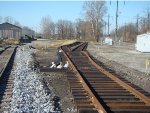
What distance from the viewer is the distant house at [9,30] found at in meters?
126

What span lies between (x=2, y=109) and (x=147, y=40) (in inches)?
1278

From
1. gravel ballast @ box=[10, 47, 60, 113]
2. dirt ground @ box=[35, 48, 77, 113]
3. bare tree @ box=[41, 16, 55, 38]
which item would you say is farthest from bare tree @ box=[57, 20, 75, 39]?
gravel ballast @ box=[10, 47, 60, 113]

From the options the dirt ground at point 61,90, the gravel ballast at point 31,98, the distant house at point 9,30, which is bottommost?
the dirt ground at point 61,90

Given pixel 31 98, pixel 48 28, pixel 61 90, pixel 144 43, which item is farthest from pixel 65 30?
pixel 31 98

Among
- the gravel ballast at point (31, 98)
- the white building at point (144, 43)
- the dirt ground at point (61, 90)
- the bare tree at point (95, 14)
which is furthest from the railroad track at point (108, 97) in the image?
the bare tree at point (95, 14)

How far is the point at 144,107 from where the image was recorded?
9.12m

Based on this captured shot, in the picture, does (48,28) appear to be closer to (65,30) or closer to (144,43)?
(65,30)

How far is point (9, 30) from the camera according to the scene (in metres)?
130

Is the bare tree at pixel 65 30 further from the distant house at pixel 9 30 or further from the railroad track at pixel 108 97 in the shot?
the railroad track at pixel 108 97

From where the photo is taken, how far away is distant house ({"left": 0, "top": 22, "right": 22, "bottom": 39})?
4951 inches

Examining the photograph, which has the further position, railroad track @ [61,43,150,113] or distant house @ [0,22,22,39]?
distant house @ [0,22,22,39]

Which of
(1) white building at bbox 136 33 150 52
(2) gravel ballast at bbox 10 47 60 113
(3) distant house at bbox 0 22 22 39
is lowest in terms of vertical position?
(2) gravel ballast at bbox 10 47 60 113

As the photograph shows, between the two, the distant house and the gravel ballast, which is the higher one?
the distant house

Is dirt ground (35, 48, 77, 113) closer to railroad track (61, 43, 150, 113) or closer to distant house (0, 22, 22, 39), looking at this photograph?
railroad track (61, 43, 150, 113)
